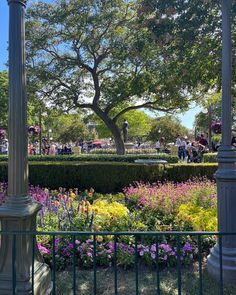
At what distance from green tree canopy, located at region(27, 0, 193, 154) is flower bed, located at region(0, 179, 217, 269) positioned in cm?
932

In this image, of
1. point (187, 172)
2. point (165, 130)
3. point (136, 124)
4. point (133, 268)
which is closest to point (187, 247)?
point (133, 268)

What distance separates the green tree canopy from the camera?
16.5m

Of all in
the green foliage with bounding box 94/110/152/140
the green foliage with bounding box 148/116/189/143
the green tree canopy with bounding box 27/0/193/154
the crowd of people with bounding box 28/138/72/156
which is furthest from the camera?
the green foliage with bounding box 94/110/152/140

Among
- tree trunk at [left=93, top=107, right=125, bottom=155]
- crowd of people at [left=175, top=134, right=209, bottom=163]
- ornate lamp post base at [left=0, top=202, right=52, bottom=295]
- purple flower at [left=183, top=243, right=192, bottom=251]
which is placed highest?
tree trunk at [left=93, top=107, right=125, bottom=155]

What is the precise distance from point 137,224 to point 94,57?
45.1ft

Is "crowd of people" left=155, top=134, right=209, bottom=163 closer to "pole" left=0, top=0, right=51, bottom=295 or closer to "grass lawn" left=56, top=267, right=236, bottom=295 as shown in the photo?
"grass lawn" left=56, top=267, right=236, bottom=295

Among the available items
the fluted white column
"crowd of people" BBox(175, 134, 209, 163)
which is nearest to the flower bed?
the fluted white column

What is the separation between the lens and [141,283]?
4070mm

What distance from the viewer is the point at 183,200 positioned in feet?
22.3

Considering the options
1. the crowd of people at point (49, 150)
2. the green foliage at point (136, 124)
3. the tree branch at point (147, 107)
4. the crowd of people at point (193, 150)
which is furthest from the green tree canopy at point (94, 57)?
the green foliage at point (136, 124)

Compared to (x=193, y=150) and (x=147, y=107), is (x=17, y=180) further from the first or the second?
(x=193, y=150)

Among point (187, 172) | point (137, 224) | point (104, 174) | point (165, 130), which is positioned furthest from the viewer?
point (165, 130)

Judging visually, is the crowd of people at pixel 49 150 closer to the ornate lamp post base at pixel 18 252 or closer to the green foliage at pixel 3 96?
the green foliage at pixel 3 96

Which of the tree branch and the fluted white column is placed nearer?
the fluted white column
